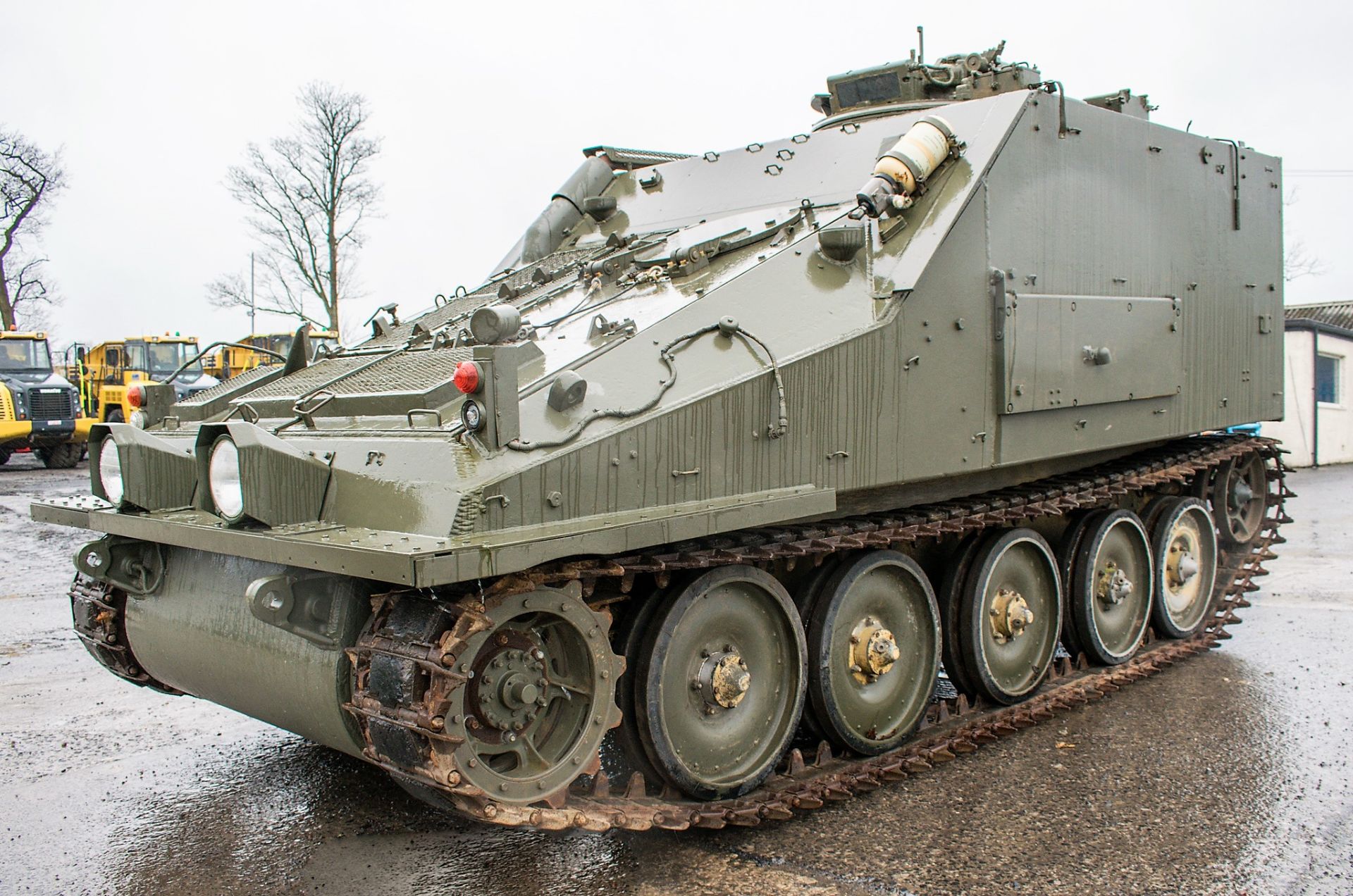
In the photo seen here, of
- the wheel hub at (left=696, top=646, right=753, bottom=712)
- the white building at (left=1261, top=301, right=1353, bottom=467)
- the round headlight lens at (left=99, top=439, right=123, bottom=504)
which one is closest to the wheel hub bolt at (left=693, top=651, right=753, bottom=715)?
the wheel hub at (left=696, top=646, right=753, bottom=712)

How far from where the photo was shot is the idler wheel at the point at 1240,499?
8156 millimetres

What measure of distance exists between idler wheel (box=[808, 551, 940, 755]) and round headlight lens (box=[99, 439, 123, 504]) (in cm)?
286

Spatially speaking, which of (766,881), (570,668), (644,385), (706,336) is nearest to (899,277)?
(706,336)

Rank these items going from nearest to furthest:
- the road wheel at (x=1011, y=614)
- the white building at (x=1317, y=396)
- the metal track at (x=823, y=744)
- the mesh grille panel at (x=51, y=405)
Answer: the metal track at (x=823, y=744) < the road wheel at (x=1011, y=614) < the white building at (x=1317, y=396) < the mesh grille panel at (x=51, y=405)

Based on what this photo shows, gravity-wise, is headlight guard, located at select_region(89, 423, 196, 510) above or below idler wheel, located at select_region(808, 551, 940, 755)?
above

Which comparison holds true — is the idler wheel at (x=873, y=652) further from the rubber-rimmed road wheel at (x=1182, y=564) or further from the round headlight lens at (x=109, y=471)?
the round headlight lens at (x=109, y=471)

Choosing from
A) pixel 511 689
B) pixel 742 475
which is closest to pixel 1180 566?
pixel 742 475

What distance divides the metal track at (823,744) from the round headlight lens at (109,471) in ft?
5.01

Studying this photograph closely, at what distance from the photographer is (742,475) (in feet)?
14.4

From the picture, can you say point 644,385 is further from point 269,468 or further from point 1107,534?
point 1107,534

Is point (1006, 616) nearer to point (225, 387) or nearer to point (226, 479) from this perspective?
point (226, 479)

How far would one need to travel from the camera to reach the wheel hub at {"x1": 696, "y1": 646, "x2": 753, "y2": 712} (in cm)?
459

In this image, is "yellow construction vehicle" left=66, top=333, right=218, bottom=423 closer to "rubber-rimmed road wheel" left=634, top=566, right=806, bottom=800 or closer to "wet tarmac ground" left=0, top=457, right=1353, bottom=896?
"wet tarmac ground" left=0, top=457, right=1353, bottom=896

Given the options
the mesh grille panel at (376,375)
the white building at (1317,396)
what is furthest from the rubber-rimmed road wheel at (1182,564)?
the white building at (1317,396)
